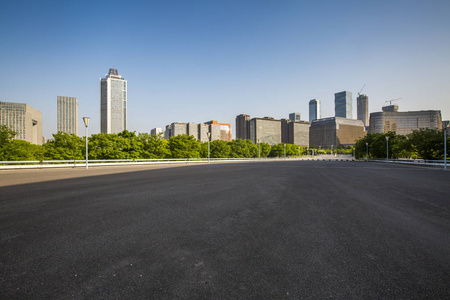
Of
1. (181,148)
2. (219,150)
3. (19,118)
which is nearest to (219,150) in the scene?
(219,150)

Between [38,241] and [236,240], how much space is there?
11.6ft

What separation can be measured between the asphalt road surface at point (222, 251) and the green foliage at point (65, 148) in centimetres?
3962

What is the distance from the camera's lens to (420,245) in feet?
12.0

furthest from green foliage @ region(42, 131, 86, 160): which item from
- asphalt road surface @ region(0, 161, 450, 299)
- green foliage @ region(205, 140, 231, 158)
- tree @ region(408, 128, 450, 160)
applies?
tree @ region(408, 128, 450, 160)

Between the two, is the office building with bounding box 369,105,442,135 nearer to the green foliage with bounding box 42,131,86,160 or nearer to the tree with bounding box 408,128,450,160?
the tree with bounding box 408,128,450,160

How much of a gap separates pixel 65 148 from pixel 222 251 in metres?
46.7

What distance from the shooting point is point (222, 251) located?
11.2 ft

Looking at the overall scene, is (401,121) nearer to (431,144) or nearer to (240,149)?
(240,149)

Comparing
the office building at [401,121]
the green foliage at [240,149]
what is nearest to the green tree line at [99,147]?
the green foliage at [240,149]

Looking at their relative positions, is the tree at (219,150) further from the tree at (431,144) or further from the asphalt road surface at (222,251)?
the asphalt road surface at (222,251)

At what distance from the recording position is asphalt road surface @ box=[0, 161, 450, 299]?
8.09ft

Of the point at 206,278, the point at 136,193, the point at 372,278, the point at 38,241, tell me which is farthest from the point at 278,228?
the point at 136,193

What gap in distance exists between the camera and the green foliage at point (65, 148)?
3797 cm

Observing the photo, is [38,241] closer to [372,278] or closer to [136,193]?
[136,193]
